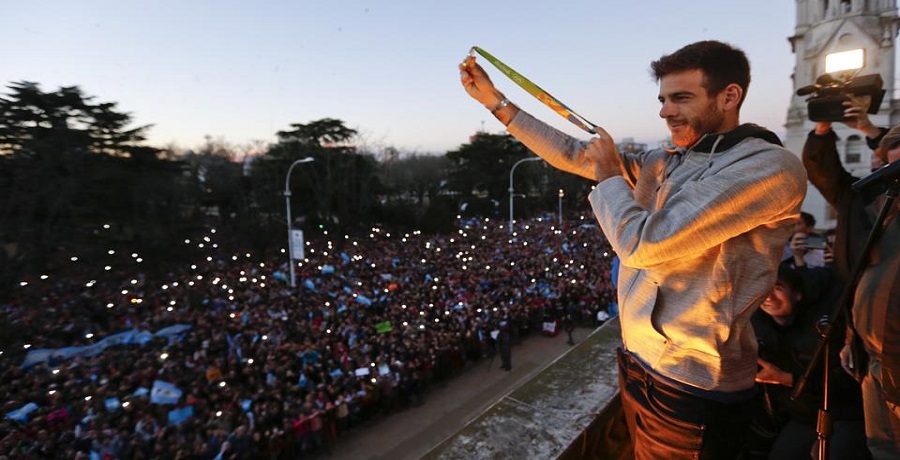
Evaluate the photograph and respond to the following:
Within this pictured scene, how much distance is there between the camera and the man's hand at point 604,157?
1.53 m

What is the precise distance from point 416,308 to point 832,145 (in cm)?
1391

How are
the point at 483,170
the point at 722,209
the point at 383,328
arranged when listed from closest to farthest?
the point at 722,209 < the point at 383,328 < the point at 483,170

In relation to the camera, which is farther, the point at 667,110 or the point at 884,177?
the point at 667,110

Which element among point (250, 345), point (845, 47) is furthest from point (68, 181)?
point (845, 47)

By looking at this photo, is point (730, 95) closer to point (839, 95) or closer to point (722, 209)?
point (722, 209)

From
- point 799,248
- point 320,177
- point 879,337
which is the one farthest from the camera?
point 320,177

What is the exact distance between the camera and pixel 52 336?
13.1 metres

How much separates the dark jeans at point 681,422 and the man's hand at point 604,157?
2.22 feet

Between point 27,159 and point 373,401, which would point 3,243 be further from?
point 373,401

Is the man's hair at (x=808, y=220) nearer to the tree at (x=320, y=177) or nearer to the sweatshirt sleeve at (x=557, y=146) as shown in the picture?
the sweatshirt sleeve at (x=557, y=146)

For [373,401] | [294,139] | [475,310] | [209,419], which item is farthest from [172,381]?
[294,139]

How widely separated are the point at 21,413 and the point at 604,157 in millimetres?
11427

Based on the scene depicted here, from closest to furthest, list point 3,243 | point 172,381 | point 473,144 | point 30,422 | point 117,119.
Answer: point 30,422 < point 172,381 < point 3,243 < point 117,119 < point 473,144

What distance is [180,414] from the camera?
29.7ft
